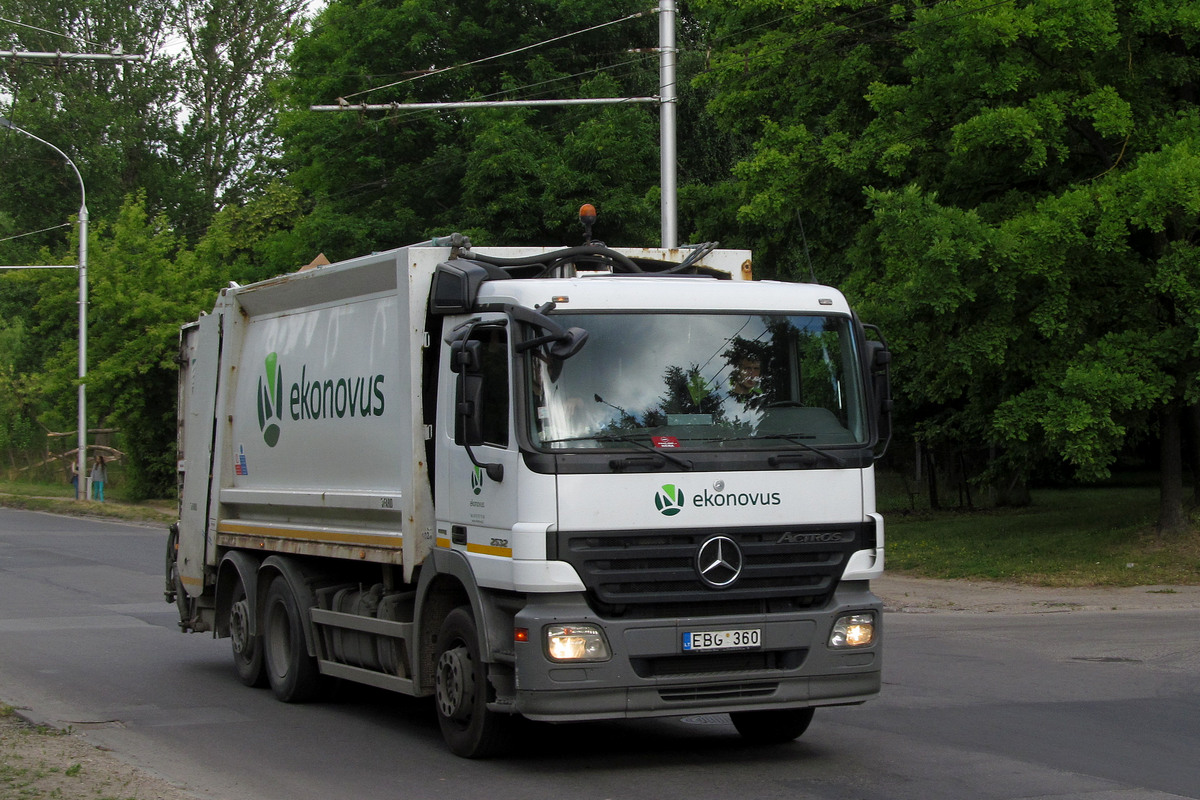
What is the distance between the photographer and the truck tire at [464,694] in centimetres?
793

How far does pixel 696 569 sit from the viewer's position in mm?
7637

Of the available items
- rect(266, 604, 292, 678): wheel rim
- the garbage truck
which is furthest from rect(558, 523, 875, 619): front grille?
rect(266, 604, 292, 678): wheel rim

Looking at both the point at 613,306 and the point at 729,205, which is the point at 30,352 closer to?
the point at 729,205

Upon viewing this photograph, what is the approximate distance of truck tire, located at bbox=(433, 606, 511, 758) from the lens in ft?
Result: 26.0

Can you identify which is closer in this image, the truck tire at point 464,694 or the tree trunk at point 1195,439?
the truck tire at point 464,694

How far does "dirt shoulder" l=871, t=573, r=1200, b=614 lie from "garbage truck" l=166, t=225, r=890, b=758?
8695 millimetres

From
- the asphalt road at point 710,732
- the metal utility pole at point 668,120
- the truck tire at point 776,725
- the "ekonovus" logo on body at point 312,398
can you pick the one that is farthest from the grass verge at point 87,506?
the truck tire at point 776,725

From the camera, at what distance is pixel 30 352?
62.5 m

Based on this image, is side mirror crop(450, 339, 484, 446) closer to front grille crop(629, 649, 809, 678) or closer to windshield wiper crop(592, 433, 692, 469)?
windshield wiper crop(592, 433, 692, 469)

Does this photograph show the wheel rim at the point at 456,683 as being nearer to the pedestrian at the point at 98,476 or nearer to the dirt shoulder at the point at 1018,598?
the dirt shoulder at the point at 1018,598

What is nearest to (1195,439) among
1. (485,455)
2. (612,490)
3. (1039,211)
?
(1039,211)

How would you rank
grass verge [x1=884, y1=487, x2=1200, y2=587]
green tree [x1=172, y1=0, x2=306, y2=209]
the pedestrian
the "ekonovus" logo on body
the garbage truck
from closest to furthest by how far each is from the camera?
1. the garbage truck
2. the "ekonovus" logo on body
3. grass verge [x1=884, y1=487, x2=1200, y2=587]
4. the pedestrian
5. green tree [x1=172, y1=0, x2=306, y2=209]

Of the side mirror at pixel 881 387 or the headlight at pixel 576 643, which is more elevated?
the side mirror at pixel 881 387

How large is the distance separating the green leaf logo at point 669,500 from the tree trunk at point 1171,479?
14.4 meters
